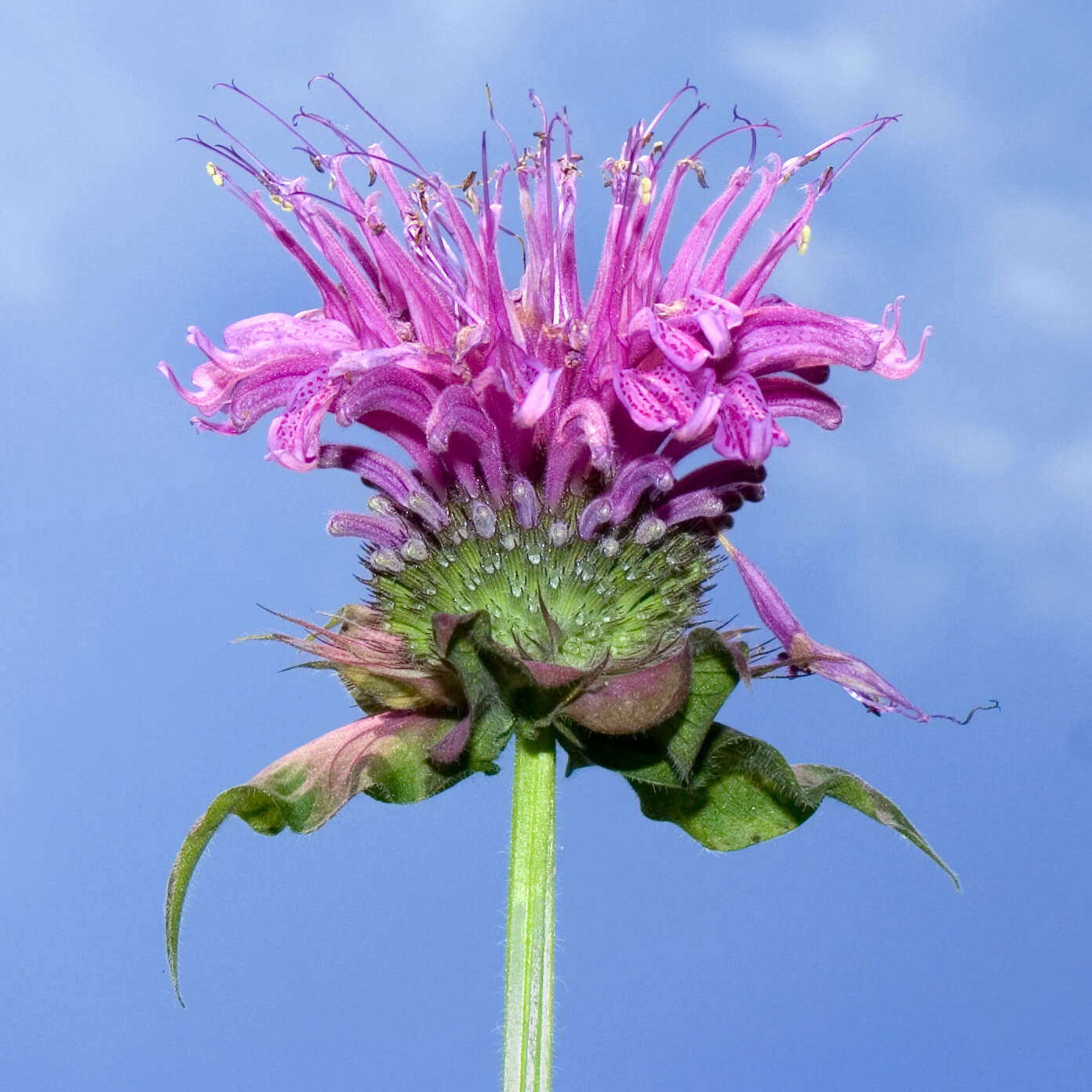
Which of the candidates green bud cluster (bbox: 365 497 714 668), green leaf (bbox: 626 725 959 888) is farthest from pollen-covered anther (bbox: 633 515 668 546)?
green leaf (bbox: 626 725 959 888)

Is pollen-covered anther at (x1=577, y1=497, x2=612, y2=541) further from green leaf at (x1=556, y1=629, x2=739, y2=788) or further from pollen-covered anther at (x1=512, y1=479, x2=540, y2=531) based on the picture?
green leaf at (x1=556, y1=629, x2=739, y2=788)

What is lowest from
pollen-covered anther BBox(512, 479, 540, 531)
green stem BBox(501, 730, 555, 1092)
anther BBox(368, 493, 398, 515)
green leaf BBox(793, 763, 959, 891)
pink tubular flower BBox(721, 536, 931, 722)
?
green stem BBox(501, 730, 555, 1092)

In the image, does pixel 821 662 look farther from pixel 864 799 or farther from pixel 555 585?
pixel 555 585

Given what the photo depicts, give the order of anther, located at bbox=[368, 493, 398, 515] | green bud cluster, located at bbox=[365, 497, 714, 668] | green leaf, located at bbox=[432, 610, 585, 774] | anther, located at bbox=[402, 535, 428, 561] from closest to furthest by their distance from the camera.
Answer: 1. green leaf, located at bbox=[432, 610, 585, 774]
2. green bud cluster, located at bbox=[365, 497, 714, 668]
3. anther, located at bbox=[402, 535, 428, 561]
4. anther, located at bbox=[368, 493, 398, 515]

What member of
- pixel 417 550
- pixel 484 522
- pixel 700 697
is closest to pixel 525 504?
pixel 484 522

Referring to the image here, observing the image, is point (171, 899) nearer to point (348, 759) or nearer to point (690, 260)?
point (348, 759)

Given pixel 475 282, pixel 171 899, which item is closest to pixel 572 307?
pixel 475 282
